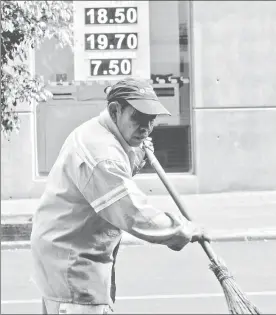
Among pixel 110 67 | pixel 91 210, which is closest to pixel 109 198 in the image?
pixel 91 210

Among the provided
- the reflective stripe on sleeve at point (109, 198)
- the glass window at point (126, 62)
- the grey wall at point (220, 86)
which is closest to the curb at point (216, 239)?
the grey wall at point (220, 86)

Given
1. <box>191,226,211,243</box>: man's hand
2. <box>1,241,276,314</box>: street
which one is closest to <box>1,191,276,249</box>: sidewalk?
<box>1,241,276,314</box>: street

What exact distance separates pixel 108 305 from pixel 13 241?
6.86 meters

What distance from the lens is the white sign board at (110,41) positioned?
444 inches

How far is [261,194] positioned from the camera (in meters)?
4.09

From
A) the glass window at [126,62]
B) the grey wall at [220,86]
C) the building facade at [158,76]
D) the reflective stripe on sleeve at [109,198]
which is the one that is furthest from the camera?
the glass window at [126,62]

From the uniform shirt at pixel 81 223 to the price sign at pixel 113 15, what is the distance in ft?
30.0

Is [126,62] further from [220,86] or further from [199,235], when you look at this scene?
[199,235]

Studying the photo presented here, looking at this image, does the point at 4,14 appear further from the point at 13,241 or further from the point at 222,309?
the point at 222,309

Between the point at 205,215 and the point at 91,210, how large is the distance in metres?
5.99

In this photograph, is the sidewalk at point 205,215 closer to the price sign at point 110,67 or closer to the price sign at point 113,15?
the price sign at point 110,67

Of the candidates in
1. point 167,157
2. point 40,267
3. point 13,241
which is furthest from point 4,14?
point 40,267

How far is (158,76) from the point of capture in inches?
461

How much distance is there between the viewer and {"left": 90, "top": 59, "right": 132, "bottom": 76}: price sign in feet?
37.0
